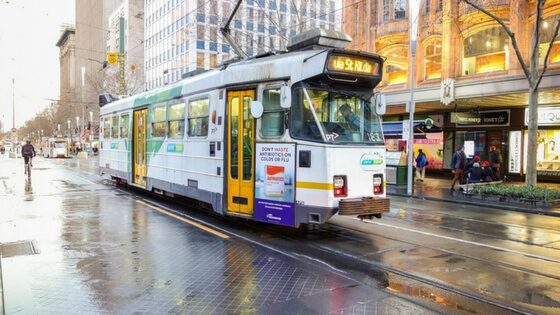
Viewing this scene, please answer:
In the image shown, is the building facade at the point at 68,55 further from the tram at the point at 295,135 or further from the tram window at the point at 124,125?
the tram at the point at 295,135

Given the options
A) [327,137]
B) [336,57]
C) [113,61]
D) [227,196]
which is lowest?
[227,196]

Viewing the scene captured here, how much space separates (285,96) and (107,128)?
1310 cm

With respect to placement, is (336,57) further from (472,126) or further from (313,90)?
(472,126)

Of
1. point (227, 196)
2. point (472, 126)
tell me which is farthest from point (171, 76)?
point (227, 196)

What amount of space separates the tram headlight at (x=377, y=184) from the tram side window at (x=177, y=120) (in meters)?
5.57

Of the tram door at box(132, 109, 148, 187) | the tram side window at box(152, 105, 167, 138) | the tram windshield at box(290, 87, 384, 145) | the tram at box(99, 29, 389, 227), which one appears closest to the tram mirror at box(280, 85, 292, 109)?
the tram at box(99, 29, 389, 227)

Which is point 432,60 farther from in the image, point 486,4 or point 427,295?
point 427,295

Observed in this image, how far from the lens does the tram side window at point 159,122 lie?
1339 cm

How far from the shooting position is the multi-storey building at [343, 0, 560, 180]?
20922 mm

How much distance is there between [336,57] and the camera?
8.27 meters

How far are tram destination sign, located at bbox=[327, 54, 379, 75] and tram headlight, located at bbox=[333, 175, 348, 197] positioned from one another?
1.93 meters

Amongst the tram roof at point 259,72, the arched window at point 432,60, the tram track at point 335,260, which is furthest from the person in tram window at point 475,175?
the tram roof at point 259,72

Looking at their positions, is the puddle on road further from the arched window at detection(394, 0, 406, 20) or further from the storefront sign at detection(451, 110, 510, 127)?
the arched window at detection(394, 0, 406, 20)

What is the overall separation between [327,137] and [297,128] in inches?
24.3
